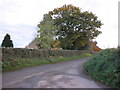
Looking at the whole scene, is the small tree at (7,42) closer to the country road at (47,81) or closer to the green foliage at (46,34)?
the green foliage at (46,34)

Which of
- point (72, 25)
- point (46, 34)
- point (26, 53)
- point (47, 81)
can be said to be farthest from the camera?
point (72, 25)

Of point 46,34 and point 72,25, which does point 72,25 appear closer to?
point 72,25

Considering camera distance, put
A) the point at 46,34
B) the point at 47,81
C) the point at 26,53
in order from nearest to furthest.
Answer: the point at 47,81 < the point at 26,53 < the point at 46,34

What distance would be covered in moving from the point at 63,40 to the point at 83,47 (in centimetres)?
744

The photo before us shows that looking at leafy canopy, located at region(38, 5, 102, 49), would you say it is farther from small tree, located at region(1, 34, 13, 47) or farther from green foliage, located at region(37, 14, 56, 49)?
small tree, located at region(1, 34, 13, 47)

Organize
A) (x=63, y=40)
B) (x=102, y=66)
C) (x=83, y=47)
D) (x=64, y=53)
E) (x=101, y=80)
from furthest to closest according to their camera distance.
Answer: (x=83, y=47), (x=63, y=40), (x=64, y=53), (x=102, y=66), (x=101, y=80)

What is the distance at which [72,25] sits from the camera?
3366 cm

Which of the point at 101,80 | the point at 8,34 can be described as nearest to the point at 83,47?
the point at 8,34

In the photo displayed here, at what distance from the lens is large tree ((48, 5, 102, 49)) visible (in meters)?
32.8

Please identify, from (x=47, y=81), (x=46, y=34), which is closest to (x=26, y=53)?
(x=47, y=81)

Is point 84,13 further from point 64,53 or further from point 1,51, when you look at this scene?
point 1,51

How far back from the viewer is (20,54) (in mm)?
16844

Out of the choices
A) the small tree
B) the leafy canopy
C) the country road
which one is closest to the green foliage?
the leafy canopy

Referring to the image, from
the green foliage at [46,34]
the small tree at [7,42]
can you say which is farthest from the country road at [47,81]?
the small tree at [7,42]
